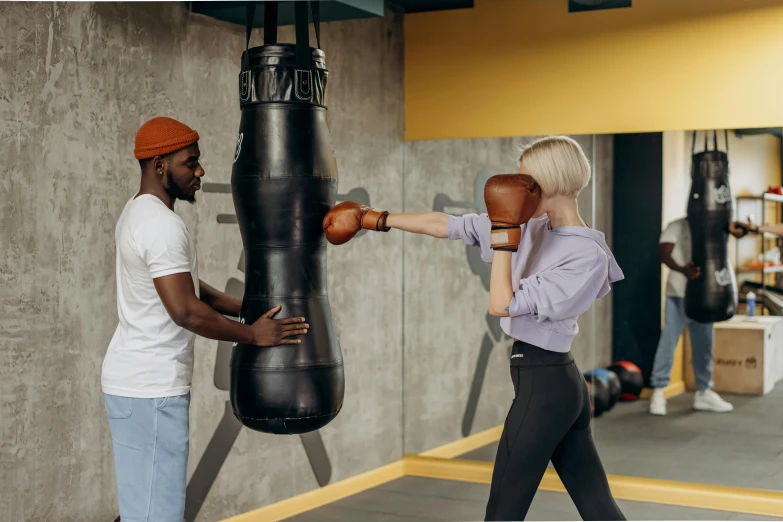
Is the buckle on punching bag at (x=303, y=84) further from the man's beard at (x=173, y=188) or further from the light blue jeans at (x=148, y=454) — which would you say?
the light blue jeans at (x=148, y=454)

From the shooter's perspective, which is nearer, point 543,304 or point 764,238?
point 543,304

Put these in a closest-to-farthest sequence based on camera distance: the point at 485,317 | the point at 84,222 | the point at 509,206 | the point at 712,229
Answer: the point at 509,206 → the point at 84,222 → the point at 712,229 → the point at 485,317

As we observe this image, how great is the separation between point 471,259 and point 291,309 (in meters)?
2.95

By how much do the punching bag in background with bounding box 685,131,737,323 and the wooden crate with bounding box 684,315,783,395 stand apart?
0.09 metres

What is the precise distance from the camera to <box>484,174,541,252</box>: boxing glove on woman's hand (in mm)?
2711

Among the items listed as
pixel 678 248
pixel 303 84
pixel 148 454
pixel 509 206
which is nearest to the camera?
pixel 509 206

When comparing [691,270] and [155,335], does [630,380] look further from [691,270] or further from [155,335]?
[155,335]

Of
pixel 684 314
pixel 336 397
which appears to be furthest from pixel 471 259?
pixel 336 397

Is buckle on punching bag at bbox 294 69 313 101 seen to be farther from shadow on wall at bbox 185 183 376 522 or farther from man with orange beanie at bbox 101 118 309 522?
shadow on wall at bbox 185 183 376 522

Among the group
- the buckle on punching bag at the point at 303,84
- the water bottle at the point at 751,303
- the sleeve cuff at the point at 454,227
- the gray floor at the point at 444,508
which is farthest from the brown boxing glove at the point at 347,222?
the water bottle at the point at 751,303

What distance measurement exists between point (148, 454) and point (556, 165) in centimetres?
140

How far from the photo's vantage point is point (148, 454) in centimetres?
283

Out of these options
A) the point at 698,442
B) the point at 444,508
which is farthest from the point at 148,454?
the point at 698,442

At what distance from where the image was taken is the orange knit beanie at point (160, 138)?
286cm
